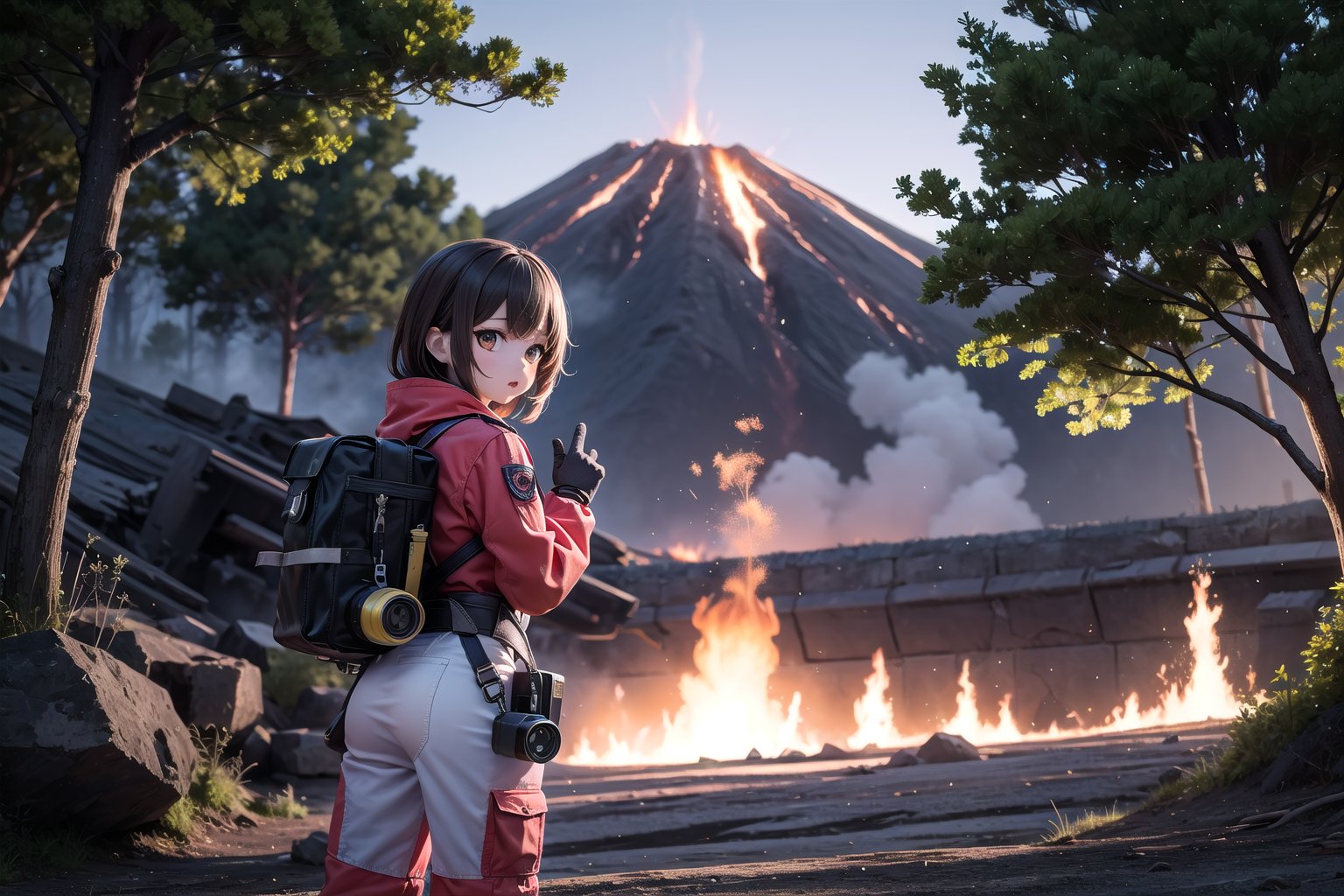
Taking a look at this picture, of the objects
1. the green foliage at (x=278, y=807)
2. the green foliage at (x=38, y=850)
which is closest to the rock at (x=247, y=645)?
the green foliage at (x=278, y=807)

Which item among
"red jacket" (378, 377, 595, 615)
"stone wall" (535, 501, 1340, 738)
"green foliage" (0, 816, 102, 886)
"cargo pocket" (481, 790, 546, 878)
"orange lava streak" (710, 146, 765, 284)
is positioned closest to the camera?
"cargo pocket" (481, 790, 546, 878)

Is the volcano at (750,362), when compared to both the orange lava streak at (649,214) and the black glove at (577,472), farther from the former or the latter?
the black glove at (577,472)

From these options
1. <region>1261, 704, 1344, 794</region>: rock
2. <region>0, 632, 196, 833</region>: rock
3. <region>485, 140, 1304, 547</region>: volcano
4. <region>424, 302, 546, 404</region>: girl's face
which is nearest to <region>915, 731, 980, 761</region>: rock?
<region>1261, 704, 1344, 794</region>: rock

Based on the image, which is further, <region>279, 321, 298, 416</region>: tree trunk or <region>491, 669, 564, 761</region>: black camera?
<region>279, 321, 298, 416</region>: tree trunk

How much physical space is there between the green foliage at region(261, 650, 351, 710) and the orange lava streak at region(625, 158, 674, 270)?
196 ft

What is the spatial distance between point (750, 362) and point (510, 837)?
189 ft

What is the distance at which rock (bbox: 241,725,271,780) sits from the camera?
8.20 metres

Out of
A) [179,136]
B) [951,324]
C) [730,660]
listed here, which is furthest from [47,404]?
[951,324]

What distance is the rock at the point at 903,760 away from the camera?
918 centimetres

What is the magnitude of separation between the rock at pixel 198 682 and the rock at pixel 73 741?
6.00 feet

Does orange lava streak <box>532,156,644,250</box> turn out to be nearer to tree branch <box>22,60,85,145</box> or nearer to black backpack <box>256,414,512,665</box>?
tree branch <box>22,60,85,145</box>

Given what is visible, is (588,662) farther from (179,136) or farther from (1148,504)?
(1148,504)

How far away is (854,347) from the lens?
204ft

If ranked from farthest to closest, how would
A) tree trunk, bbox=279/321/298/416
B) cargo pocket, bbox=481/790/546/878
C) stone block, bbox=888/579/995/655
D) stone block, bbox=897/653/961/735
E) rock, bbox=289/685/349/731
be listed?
tree trunk, bbox=279/321/298/416, stone block, bbox=897/653/961/735, stone block, bbox=888/579/995/655, rock, bbox=289/685/349/731, cargo pocket, bbox=481/790/546/878
